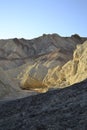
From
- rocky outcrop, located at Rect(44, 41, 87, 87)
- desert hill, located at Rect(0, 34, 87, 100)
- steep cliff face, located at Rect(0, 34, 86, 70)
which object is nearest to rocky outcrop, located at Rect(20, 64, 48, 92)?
desert hill, located at Rect(0, 34, 87, 100)

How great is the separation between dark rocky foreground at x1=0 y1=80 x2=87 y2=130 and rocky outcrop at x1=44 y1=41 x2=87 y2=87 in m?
22.0

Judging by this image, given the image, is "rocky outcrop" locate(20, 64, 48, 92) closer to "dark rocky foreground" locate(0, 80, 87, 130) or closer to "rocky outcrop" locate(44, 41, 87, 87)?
"rocky outcrop" locate(44, 41, 87, 87)

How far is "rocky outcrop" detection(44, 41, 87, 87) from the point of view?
31747mm

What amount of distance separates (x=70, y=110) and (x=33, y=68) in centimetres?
3612

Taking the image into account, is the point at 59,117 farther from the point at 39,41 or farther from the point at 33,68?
the point at 39,41

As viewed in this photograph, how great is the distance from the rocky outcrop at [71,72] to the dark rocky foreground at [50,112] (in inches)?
865

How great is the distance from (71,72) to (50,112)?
96.6 ft

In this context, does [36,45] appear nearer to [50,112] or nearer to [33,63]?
[33,63]

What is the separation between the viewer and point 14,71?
49.0m

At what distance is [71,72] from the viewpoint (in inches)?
1430

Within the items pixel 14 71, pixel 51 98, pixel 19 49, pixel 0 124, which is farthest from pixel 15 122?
pixel 19 49

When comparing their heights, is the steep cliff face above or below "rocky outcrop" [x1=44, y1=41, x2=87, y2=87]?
below

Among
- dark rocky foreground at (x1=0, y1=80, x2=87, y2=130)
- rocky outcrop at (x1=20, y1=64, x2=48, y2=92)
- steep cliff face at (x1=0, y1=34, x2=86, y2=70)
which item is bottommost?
steep cliff face at (x1=0, y1=34, x2=86, y2=70)

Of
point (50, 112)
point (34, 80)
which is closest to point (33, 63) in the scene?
point (34, 80)
